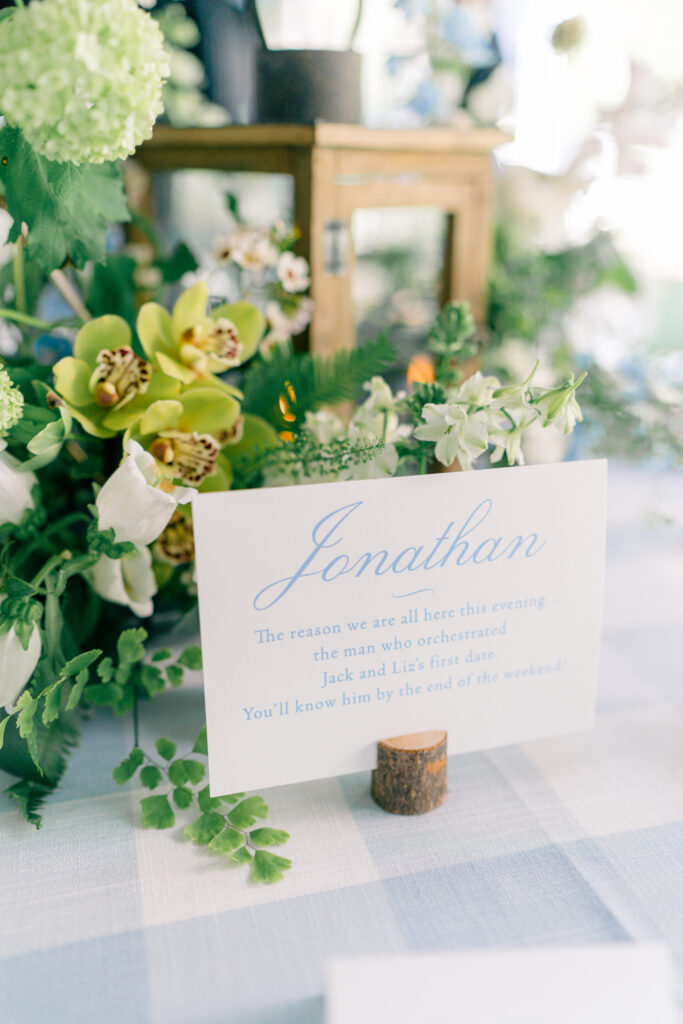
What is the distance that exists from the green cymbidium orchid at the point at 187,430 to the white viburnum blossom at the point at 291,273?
0.19 m

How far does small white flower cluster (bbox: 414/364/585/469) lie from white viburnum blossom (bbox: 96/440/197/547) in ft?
0.51

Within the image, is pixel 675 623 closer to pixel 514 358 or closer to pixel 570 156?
pixel 514 358

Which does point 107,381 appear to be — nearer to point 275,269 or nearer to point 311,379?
point 311,379

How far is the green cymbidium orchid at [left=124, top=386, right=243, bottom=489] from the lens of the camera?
0.58 metres

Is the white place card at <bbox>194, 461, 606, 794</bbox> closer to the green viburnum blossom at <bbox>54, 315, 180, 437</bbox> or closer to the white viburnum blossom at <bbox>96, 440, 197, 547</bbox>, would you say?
the white viburnum blossom at <bbox>96, 440, 197, 547</bbox>

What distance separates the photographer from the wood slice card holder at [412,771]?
1.81 feet

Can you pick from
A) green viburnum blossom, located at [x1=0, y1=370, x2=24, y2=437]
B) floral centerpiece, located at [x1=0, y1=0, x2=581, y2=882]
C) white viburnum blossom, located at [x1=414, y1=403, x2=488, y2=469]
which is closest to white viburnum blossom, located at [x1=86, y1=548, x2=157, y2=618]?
floral centerpiece, located at [x1=0, y1=0, x2=581, y2=882]

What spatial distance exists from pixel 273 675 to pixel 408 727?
0.34ft

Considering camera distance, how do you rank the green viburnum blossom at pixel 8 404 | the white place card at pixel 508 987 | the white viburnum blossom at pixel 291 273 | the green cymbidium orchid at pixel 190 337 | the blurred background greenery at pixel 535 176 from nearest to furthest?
the white place card at pixel 508 987 → the green viburnum blossom at pixel 8 404 → the green cymbidium orchid at pixel 190 337 → the white viburnum blossom at pixel 291 273 → the blurred background greenery at pixel 535 176

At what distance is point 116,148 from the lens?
478mm

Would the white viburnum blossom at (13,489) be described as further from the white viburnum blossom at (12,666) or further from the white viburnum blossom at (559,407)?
the white viburnum blossom at (559,407)

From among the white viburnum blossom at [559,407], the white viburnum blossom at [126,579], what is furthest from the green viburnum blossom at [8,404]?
the white viburnum blossom at [559,407]

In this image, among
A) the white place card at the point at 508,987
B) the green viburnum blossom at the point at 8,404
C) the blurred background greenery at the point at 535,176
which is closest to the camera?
the white place card at the point at 508,987

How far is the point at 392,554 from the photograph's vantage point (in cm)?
53
